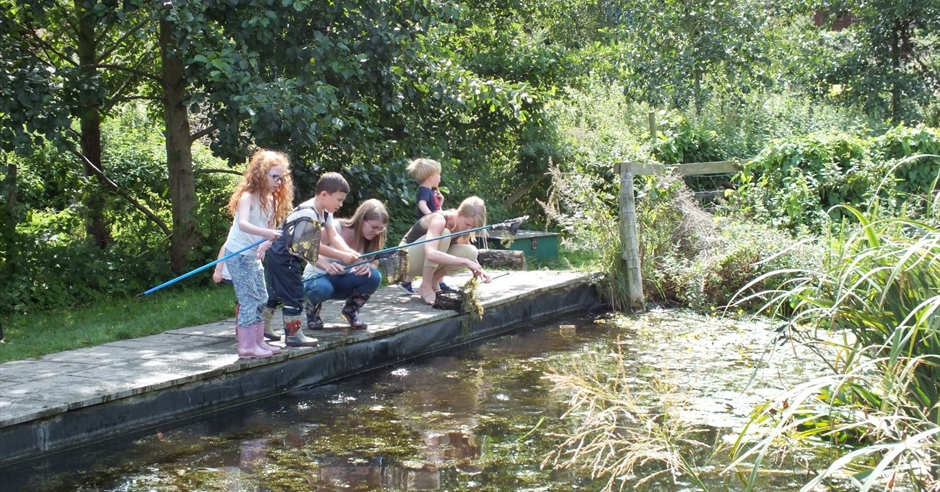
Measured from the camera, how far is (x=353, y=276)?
732cm

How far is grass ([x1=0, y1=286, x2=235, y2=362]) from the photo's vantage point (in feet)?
22.7

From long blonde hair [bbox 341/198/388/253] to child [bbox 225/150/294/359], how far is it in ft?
3.81

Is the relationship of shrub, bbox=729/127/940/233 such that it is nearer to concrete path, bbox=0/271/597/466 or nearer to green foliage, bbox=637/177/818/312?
green foliage, bbox=637/177/818/312

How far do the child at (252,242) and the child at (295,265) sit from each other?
0.58ft

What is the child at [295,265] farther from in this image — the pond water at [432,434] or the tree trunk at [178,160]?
the tree trunk at [178,160]

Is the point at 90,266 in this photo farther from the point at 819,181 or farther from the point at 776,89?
the point at 776,89

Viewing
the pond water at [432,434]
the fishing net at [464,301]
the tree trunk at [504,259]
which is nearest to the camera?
the pond water at [432,434]

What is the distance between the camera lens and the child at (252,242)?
20.6 feet

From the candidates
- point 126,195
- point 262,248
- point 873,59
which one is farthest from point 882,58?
point 262,248

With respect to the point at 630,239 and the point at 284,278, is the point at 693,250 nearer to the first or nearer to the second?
the point at 630,239

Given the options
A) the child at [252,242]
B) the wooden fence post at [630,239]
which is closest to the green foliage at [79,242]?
the child at [252,242]

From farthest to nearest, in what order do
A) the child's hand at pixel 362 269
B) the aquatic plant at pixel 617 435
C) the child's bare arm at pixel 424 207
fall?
the child's bare arm at pixel 424 207, the child's hand at pixel 362 269, the aquatic plant at pixel 617 435

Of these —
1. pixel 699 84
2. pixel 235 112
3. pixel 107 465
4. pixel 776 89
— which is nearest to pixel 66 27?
pixel 235 112

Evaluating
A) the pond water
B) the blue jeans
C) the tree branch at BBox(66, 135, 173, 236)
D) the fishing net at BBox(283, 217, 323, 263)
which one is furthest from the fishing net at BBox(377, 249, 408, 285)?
the tree branch at BBox(66, 135, 173, 236)
